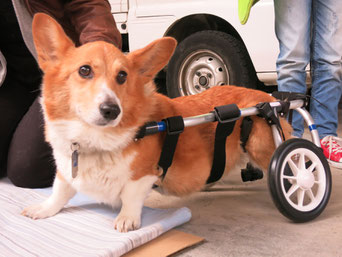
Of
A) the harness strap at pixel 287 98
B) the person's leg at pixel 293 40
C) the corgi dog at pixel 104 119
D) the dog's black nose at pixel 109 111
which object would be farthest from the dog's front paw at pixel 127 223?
the person's leg at pixel 293 40

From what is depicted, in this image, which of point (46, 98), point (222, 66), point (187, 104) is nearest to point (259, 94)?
point (187, 104)

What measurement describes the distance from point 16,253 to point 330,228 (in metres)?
1.08

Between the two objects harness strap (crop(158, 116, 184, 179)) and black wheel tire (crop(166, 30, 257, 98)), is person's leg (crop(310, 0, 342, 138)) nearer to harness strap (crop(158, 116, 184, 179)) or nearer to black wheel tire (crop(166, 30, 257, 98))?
black wheel tire (crop(166, 30, 257, 98))

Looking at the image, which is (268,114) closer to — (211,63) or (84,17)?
(84,17)

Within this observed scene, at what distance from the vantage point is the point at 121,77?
1.24m

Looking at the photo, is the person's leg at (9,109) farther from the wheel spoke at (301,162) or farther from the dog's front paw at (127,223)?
the wheel spoke at (301,162)

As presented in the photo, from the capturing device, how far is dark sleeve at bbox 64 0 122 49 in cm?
152

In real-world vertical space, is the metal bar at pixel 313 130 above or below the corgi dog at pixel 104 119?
below

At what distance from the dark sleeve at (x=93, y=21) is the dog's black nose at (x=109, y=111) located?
1.57ft

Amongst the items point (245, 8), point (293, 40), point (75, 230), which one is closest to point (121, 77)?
point (75, 230)

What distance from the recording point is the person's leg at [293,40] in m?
1.96

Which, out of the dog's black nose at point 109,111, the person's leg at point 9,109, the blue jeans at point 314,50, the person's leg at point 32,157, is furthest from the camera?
the blue jeans at point 314,50

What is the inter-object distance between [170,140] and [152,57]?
300 mm

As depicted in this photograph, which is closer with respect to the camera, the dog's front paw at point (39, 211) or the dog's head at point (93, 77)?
the dog's head at point (93, 77)
